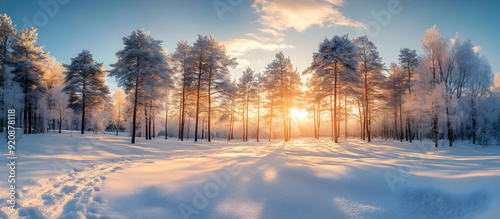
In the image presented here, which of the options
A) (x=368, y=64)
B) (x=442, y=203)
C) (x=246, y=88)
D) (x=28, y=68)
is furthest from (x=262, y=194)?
(x=28, y=68)

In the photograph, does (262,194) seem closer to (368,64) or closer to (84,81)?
(368,64)

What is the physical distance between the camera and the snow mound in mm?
3826

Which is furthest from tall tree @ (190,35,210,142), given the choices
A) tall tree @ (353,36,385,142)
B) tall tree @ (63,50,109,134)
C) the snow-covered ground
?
tall tree @ (353,36,385,142)

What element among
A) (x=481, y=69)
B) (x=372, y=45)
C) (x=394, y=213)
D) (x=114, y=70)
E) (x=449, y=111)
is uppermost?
(x=372, y=45)

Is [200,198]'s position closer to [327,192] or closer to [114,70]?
[327,192]

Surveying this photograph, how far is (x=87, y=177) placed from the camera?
644 centimetres

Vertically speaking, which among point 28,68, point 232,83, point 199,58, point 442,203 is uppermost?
point 199,58

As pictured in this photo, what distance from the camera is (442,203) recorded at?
166 inches

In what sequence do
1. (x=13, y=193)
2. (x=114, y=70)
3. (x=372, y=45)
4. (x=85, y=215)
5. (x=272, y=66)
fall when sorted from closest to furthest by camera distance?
1. (x=85, y=215)
2. (x=13, y=193)
3. (x=114, y=70)
4. (x=372, y=45)
5. (x=272, y=66)

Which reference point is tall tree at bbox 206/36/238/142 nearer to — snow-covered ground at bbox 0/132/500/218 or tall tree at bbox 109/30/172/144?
tall tree at bbox 109/30/172/144

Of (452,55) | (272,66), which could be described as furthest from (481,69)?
(272,66)

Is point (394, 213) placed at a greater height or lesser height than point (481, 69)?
lesser

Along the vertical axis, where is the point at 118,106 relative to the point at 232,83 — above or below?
below

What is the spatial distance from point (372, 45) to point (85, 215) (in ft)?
87.9
